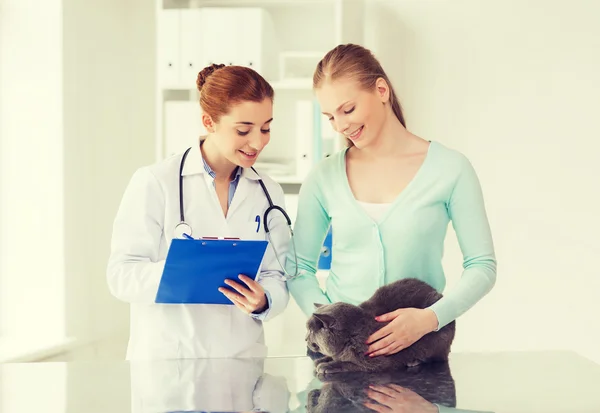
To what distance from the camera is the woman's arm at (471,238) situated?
5.51ft

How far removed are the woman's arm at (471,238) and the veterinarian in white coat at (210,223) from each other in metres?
0.46

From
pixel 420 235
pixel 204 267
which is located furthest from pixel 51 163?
pixel 420 235

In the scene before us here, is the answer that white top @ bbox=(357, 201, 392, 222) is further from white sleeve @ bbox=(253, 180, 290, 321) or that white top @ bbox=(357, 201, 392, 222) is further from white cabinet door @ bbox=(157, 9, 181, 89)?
white cabinet door @ bbox=(157, 9, 181, 89)

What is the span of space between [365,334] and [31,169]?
83.1 inches

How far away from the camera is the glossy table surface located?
1.21m

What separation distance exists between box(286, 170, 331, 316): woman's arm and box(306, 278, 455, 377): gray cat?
0.62 feet

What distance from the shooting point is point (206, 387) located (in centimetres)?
134

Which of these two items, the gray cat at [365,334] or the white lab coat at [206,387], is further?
the gray cat at [365,334]

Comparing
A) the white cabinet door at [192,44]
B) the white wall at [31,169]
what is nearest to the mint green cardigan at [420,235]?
the white cabinet door at [192,44]

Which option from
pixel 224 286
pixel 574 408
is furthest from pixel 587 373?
pixel 224 286

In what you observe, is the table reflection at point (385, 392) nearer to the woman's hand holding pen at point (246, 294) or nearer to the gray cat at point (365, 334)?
the gray cat at point (365, 334)

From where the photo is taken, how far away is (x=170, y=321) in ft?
6.27

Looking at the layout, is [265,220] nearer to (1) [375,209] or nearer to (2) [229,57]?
(1) [375,209]

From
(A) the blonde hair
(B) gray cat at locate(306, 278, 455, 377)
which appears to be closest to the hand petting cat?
(B) gray cat at locate(306, 278, 455, 377)
